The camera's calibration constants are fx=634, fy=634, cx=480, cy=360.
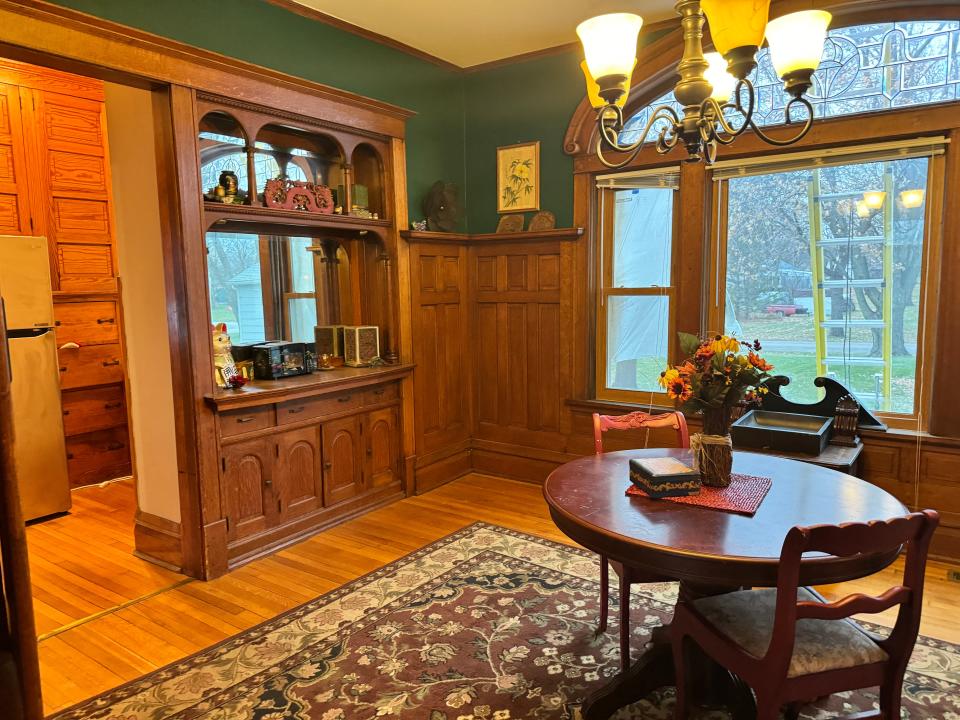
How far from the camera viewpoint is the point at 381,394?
4258 millimetres

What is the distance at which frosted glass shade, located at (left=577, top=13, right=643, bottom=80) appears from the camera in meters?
1.96

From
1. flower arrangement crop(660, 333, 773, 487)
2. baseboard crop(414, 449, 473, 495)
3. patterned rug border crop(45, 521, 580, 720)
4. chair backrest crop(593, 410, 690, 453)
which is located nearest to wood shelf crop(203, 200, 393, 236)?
baseboard crop(414, 449, 473, 495)

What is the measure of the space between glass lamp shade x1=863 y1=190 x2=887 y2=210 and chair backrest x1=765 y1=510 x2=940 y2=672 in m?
2.56

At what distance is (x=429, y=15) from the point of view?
3.86 metres

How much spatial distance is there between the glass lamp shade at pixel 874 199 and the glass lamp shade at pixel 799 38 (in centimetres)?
190

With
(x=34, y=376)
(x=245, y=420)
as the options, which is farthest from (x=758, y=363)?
(x=34, y=376)

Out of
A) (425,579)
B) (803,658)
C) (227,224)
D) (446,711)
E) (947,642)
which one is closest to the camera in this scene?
(803,658)

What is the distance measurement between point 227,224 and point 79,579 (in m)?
2.05

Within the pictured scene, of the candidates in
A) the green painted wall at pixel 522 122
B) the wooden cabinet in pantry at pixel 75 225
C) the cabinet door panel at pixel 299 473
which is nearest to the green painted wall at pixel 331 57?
the green painted wall at pixel 522 122

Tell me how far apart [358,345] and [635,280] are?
6.37 ft

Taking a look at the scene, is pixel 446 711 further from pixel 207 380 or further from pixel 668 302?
pixel 668 302

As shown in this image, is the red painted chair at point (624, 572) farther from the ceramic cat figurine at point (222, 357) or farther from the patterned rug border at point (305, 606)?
the ceramic cat figurine at point (222, 357)

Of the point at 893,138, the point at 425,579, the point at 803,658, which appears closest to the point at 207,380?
the point at 425,579

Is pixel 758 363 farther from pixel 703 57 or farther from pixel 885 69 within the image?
pixel 885 69
